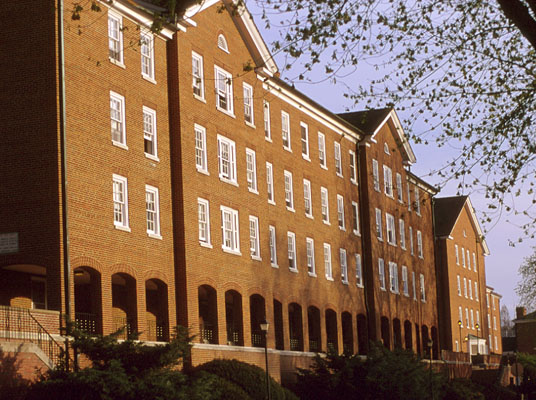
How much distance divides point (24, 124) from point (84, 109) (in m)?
1.95

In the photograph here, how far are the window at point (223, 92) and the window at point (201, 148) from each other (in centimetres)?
196

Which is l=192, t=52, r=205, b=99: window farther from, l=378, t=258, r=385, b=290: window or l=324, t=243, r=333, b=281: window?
l=378, t=258, r=385, b=290: window

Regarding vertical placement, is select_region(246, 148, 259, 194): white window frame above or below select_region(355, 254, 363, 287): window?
above

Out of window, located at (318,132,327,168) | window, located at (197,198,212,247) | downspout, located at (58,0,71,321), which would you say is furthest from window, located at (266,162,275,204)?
downspout, located at (58,0,71,321)

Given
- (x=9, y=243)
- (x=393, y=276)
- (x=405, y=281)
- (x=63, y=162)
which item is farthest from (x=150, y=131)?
(x=405, y=281)

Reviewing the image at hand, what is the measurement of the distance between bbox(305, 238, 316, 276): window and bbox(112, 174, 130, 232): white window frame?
57.9 ft

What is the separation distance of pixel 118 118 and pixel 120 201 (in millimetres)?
2873

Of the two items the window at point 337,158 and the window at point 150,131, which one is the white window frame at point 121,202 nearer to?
the window at point 150,131

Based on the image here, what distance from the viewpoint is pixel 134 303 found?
114 ft

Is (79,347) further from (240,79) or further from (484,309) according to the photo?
(484,309)

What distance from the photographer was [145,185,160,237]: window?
3653 centimetres

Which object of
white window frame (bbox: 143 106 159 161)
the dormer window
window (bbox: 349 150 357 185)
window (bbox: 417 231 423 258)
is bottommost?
window (bbox: 417 231 423 258)

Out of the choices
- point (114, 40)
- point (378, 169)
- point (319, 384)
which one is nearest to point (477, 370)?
point (378, 169)

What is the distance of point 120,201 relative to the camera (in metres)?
34.5
